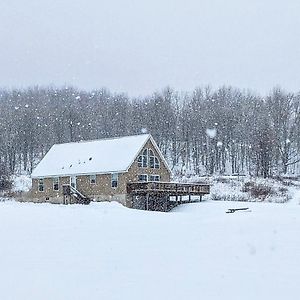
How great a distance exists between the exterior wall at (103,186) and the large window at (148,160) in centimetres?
28

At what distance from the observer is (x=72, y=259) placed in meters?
13.8

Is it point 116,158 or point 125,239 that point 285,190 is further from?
point 125,239

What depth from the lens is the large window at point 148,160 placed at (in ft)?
148

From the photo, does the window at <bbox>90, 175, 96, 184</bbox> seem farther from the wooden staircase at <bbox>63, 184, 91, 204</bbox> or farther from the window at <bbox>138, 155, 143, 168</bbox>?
the window at <bbox>138, 155, 143, 168</bbox>

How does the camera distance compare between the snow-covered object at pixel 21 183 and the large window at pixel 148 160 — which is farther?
the snow-covered object at pixel 21 183

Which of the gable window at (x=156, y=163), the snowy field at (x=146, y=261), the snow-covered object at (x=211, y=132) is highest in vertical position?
the snow-covered object at (x=211, y=132)

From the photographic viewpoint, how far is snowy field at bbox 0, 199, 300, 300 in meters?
10.7

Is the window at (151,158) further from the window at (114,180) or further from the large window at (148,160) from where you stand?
the window at (114,180)

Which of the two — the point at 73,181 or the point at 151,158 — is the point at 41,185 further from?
the point at 151,158

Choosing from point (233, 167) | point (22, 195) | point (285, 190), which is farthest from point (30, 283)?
point (233, 167)

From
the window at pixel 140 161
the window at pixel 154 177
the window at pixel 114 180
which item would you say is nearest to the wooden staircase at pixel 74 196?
the window at pixel 114 180

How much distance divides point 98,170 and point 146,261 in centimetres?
3139

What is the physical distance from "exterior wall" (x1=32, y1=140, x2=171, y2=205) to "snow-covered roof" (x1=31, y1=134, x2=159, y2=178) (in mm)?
585

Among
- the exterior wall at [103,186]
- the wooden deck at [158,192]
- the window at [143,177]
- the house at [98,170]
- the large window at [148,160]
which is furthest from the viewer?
the large window at [148,160]
